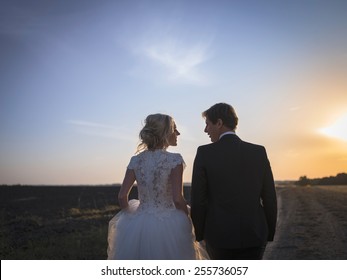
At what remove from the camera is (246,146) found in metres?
4.54

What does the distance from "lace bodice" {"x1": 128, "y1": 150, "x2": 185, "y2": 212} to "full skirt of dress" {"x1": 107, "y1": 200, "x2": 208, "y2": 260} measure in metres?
0.13

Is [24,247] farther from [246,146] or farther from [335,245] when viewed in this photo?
[246,146]

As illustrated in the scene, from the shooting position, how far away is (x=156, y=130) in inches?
197

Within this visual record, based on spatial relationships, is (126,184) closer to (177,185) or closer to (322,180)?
(177,185)

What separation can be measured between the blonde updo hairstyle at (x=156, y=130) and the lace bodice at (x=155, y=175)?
16 centimetres

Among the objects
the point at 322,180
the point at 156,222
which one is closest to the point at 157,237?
the point at 156,222

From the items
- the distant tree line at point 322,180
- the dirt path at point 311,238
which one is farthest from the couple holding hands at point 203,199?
the distant tree line at point 322,180

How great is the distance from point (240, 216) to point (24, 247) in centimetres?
1119

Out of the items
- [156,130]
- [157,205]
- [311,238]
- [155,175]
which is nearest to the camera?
[156,130]

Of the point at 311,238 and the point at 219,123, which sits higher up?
the point at 219,123

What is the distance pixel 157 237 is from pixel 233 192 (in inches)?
51.5

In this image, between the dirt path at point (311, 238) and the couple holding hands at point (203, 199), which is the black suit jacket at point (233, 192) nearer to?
the couple holding hands at point (203, 199)

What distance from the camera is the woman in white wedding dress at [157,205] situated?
509 cm
